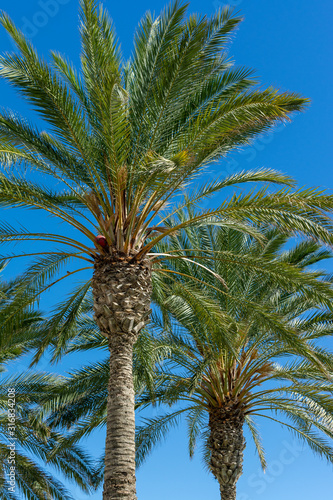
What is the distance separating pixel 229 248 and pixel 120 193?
4.18 metres

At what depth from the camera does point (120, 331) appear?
8586 mm

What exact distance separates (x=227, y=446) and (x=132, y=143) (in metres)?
7.35

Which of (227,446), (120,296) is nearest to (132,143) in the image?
(120,296)

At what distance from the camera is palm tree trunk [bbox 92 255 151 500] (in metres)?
7.74

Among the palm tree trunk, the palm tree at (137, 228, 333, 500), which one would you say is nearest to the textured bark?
the palm tree at (137, 228, 333, 500)

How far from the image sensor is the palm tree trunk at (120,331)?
25.4ft

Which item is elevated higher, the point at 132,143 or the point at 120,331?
the point at 132,143

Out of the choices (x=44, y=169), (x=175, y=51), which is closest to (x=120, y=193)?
(x=44, y=169)

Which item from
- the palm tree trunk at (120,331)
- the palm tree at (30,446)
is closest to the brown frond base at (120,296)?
the palm tree trunk at (120,331)

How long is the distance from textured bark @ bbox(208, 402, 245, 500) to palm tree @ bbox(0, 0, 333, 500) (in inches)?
201

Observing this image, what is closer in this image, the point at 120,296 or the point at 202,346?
the point at 120,296

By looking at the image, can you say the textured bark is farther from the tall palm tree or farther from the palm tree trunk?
the palm tree trunk

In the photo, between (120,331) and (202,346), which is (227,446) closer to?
(202,346)

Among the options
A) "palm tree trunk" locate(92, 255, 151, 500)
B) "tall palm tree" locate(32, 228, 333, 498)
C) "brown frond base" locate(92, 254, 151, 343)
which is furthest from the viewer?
"tall palm tree" locate(32, 228, 333, 498)
